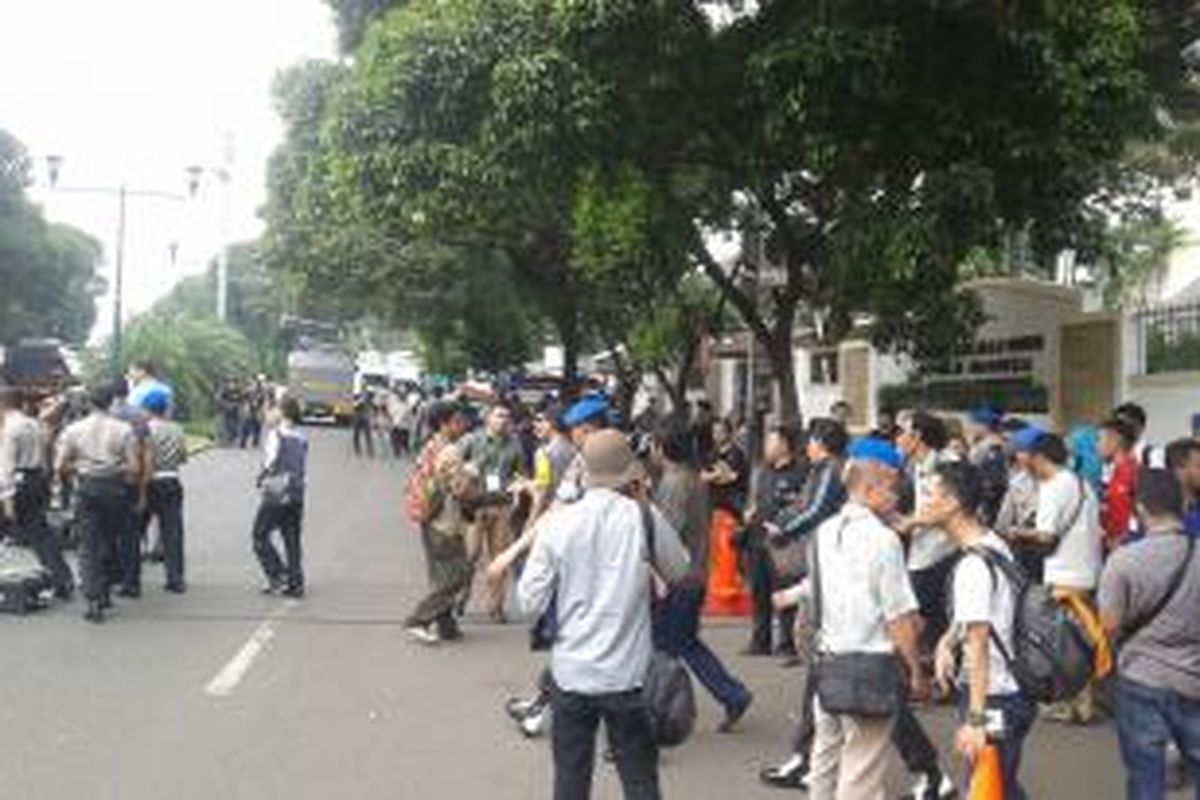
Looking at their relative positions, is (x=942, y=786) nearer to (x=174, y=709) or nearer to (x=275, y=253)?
(x=174, y=709)

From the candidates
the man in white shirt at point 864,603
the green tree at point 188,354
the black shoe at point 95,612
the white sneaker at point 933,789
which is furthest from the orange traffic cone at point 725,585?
the green tree at point 188,354

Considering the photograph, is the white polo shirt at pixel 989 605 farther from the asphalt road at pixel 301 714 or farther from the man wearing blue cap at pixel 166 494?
the man wearing blue cap at pixel 166 494

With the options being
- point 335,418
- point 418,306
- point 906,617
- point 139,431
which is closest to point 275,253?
point 418,306

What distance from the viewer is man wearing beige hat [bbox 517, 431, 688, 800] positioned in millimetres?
6598

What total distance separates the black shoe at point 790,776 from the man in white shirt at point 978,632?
2.22m

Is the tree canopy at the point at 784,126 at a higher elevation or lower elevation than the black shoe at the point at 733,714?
higher

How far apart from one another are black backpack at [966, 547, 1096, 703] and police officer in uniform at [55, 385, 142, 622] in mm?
8764

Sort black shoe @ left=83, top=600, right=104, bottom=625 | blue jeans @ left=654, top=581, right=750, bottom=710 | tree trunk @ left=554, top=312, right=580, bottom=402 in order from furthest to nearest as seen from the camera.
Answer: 1. tree trunk @ left=554, top=312, right=580, bottom=402
2. black shoe @ left=83, top=600, right=104, bottom=625
3. blue jeans @ left=654, top=581, right=750, bottom=710

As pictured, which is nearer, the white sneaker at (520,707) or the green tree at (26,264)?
the white sneaker at (520,707)

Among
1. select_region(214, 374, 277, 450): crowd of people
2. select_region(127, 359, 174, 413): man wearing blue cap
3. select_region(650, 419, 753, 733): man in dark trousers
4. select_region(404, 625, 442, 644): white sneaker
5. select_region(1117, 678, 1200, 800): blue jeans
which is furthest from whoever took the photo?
select_region(214, 374, 277, 450): crowd of people

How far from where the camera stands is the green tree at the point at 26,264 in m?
73.6

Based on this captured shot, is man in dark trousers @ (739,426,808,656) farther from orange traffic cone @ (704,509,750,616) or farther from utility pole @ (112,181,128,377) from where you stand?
utility pole @ (112,181,128,377)

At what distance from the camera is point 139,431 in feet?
48.2

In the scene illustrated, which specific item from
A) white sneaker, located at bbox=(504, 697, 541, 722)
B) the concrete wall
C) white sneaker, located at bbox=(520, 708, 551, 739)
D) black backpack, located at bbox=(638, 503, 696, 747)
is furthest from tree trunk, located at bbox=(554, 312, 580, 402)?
black backpack, located at bbox=(638, 503, 696, 747)
